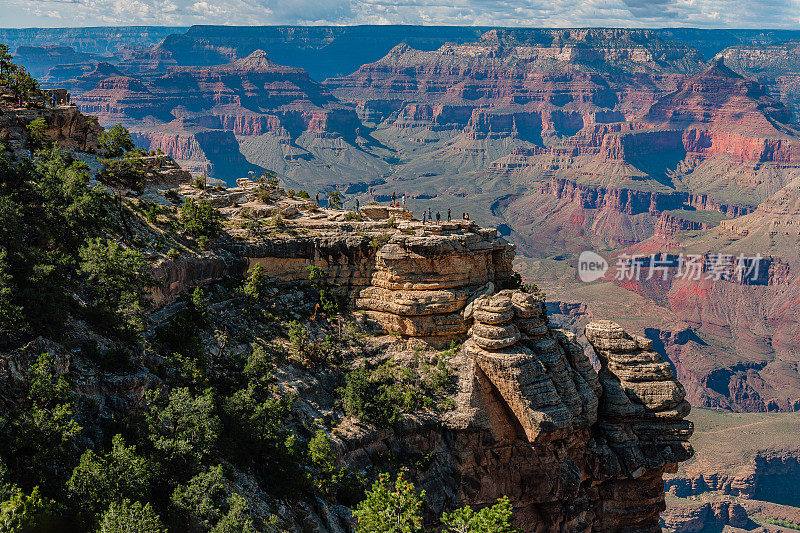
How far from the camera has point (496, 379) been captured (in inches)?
2477

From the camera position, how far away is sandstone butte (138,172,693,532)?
62.6m

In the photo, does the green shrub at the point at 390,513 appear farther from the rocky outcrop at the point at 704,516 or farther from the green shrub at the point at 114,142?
the rocky outcrop at the point at 704,516

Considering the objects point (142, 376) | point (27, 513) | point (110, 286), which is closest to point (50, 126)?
point (110, 286)

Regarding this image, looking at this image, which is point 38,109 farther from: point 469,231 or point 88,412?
point 469,231

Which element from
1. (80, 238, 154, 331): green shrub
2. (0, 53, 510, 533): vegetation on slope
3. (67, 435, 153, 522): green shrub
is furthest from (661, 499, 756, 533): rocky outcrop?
(67, 435, 153, 522): green shrub

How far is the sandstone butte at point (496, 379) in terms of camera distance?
205 ft

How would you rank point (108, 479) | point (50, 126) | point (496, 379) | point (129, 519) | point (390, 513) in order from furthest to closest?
point (50, 126), point (496, 379), point (390, 513), point (108, 479), point (129, 519)

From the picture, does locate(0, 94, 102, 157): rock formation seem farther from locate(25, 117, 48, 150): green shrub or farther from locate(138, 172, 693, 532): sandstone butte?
locate(138, 172, 693, 532): sandstone butte

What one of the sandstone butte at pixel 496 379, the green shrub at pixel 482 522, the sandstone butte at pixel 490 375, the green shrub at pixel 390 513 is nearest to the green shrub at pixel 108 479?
the green shrub at pixel 390 513

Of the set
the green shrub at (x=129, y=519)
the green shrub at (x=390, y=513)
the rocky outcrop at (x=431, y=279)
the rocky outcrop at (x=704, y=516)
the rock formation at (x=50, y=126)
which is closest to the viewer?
the green shrub at (x=129, y=519)

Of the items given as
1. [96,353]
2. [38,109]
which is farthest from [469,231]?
[38,109]

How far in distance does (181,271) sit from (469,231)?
2680cm

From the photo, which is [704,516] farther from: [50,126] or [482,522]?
[50,126]

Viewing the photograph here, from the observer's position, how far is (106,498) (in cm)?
3716
